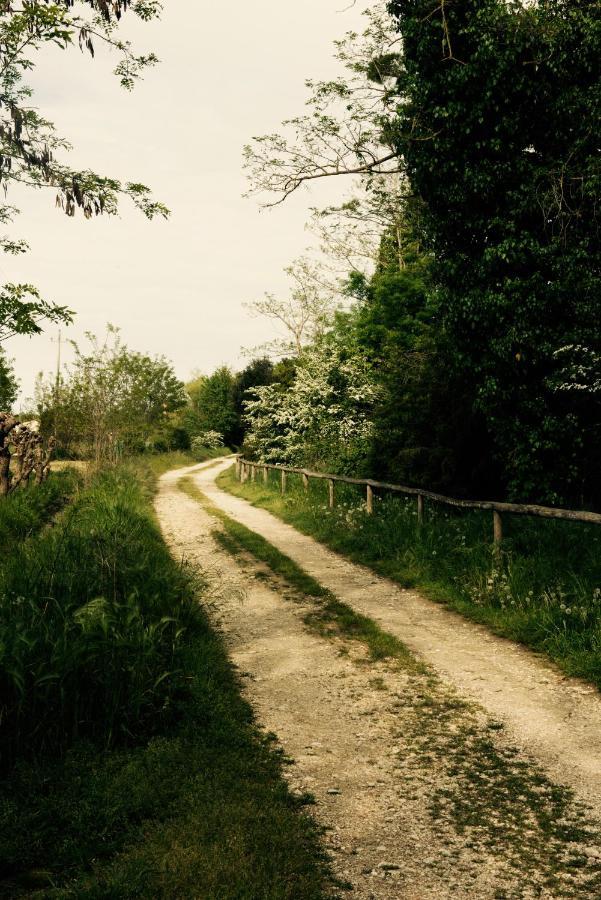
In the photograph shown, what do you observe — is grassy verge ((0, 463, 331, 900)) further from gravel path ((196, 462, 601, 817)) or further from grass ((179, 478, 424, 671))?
gravel path ((196, 462, 601, 817))

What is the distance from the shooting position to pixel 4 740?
420 centimetres

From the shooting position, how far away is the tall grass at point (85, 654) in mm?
4395

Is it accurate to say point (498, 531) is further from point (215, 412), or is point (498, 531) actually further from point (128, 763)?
point (215, 412)

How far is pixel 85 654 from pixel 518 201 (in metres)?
9.19

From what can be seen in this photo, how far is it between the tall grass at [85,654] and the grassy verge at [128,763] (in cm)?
1

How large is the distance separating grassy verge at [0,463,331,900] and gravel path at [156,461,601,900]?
305 mm

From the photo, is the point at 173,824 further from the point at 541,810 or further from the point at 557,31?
the point at 557,31

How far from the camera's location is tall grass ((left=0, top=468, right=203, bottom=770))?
4.39 m

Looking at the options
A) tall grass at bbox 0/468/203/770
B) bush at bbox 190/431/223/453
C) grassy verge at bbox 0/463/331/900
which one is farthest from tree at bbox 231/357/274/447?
grassy verge at bbox 0/463/331/900

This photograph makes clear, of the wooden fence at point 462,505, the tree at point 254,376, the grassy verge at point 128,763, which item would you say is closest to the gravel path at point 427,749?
the grassy verge at point 128,763

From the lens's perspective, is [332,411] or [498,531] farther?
[332,411]

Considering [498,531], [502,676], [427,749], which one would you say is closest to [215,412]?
[498,531]

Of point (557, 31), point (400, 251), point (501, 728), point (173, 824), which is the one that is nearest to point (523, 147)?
point (557, 31)

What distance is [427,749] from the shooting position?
4469mm
